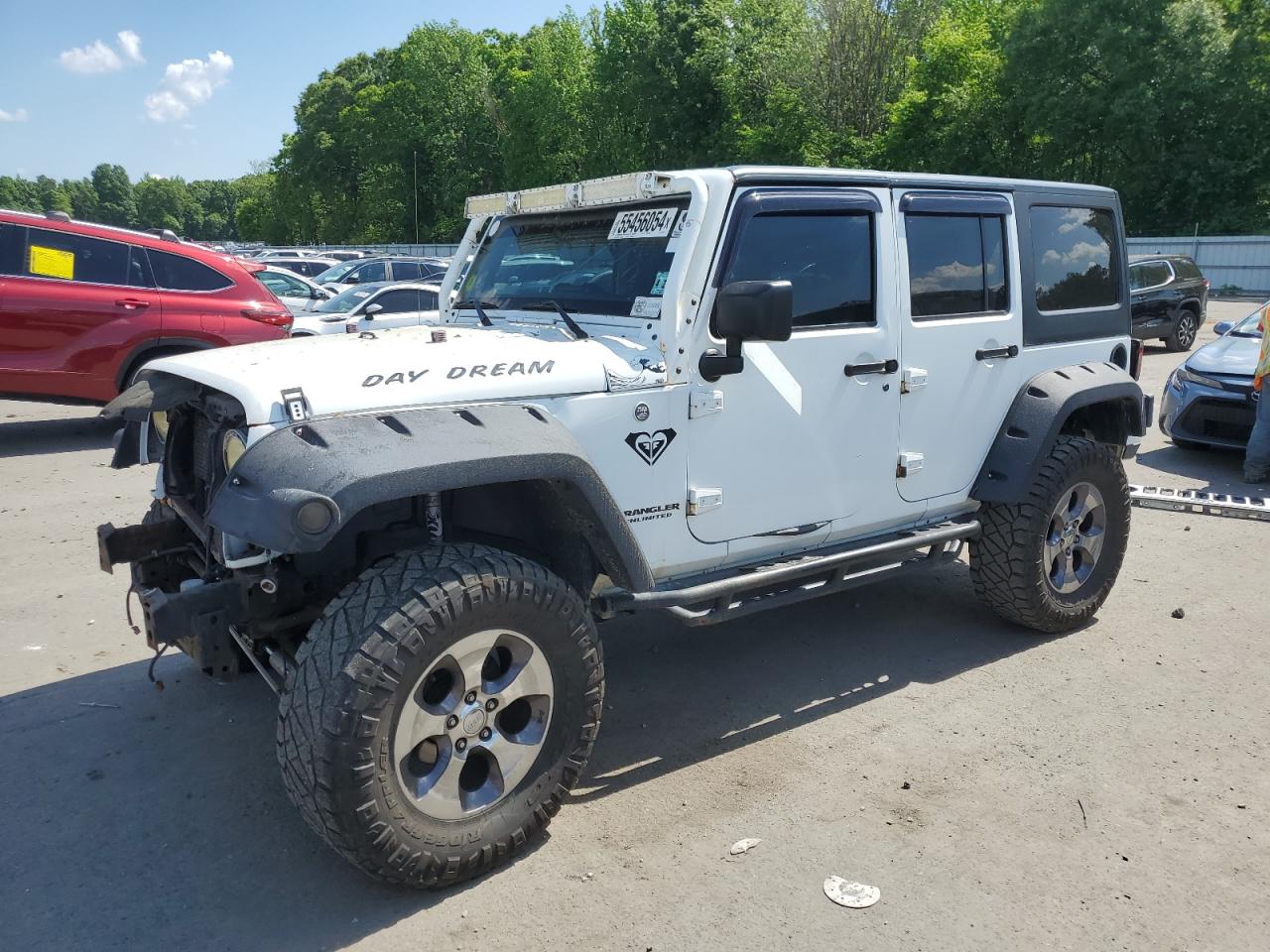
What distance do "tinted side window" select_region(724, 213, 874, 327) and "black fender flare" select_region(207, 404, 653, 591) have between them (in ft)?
3.38

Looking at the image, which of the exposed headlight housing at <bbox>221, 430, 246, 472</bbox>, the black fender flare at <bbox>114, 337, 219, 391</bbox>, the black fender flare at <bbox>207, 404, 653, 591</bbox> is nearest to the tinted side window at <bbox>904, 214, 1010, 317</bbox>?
the black fender flare at <bbox>207, 404, 653, 591</bbox>

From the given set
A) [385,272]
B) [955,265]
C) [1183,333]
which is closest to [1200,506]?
[955,265]

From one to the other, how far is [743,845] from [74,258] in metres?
8.58

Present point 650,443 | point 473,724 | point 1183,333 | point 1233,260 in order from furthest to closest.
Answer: point 1233,260 < point 1183,333 < point 650,443 < point 473,724

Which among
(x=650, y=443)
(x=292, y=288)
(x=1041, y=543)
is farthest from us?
(x=292, y=288)

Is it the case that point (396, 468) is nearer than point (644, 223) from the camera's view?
Yes

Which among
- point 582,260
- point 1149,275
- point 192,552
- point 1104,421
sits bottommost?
point 192,552

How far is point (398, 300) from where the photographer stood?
1338 cm

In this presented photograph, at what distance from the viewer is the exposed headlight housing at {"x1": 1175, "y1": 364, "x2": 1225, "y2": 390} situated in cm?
898

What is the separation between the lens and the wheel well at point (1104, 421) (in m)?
5.11

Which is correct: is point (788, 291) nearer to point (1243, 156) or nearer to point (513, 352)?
point (513, 352)

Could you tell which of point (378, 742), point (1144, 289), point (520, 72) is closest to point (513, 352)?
point (378, 742)

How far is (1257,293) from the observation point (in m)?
30.9

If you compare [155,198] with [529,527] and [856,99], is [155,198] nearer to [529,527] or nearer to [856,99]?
[856,99]
